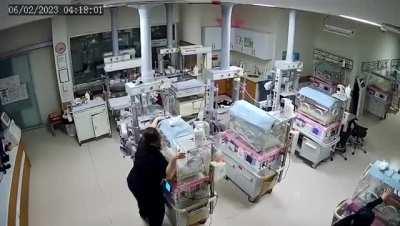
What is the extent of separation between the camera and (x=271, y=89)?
7.82 m

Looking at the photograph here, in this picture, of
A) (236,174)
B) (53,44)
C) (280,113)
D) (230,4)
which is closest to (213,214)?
(236,174)

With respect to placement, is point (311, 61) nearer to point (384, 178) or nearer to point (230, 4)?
point (230, 4)

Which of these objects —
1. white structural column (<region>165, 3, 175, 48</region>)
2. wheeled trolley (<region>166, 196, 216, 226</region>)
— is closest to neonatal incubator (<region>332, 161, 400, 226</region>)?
wheeled trolley (<region>166, 196, 216, 226</region>)

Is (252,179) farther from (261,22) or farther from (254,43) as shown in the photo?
(261,22)

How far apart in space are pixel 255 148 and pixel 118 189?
2653 millimetres

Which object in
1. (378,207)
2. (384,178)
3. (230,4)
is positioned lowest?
(378,207)

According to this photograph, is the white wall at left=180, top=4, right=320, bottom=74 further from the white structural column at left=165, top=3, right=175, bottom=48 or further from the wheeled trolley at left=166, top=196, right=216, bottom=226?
the wheeled trolley at left=166, top=196, right=216, bottom=226

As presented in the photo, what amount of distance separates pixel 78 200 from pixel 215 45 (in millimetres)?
5690

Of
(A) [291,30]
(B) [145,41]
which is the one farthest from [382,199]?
(B) [145,41]

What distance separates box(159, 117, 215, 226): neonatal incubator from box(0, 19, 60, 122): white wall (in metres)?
4.57

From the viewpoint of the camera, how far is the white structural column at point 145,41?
6082mm

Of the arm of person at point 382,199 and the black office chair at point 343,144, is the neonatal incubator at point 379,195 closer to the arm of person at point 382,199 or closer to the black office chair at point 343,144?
the arm of person at point 382,199

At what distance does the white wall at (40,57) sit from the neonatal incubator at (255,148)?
4.78 metres

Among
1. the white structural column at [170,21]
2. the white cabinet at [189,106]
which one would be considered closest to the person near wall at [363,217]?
the white cabinet at [189,106]
